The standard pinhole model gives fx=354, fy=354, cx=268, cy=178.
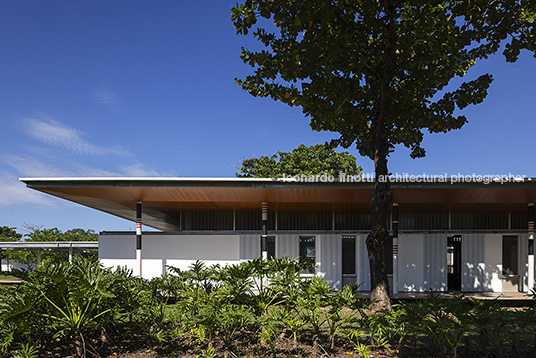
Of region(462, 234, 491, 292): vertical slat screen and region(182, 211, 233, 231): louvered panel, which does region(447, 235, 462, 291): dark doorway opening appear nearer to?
region(462, 234, 491, 292): vertical slat screen

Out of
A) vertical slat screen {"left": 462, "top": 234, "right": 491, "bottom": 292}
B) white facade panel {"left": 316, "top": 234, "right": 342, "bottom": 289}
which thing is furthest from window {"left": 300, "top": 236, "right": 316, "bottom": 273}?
vertical slat screen {"left": 462, "top": 234, "right": 491, "bottom": 292}

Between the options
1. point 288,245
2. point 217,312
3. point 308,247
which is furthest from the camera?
point 308,247

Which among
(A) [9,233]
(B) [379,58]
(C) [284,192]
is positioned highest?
(B) [379,58]

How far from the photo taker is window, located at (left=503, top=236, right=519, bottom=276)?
12.9 meters

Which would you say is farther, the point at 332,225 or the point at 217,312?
the point at 332,225

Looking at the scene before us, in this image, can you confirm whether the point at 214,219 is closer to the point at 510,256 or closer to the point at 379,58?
the point at 379,58

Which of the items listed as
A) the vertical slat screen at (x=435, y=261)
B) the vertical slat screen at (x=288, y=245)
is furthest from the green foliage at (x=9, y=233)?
the vertical slat screen at (x=435, y=261)

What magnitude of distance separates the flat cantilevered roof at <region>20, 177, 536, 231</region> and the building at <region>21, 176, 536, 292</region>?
3 centimetres

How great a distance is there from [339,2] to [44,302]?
676 cm

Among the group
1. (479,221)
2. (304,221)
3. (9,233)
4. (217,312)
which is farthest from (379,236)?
(9,233)

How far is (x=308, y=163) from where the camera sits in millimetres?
31969

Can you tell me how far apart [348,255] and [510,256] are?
600 centimetres

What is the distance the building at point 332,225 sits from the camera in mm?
9398

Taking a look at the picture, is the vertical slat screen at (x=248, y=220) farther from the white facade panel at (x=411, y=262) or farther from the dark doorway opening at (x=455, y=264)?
the dark doorway opening at (x=455, y=264)
